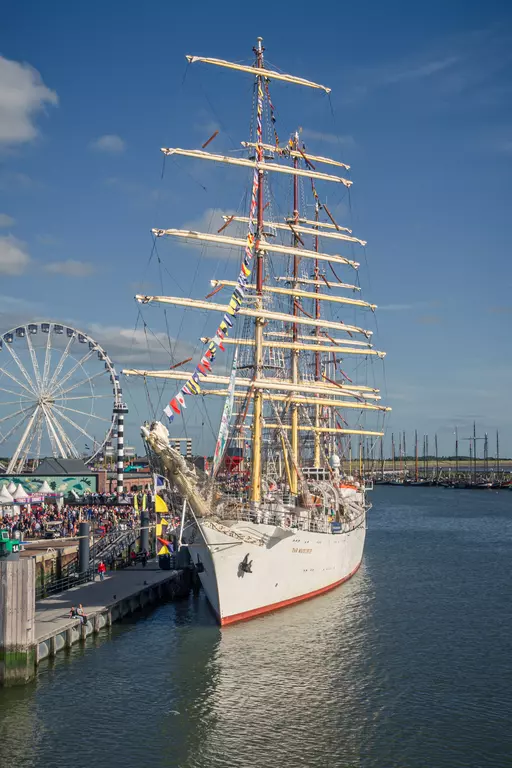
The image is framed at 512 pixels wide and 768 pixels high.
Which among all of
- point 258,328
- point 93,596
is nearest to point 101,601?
point 93,596

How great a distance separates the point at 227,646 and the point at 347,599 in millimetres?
11309

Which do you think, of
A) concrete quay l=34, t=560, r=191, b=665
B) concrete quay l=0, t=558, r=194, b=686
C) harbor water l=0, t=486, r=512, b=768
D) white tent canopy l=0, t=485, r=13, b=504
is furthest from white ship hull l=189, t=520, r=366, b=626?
white tent canopy l=0, t=485, r=13, b=504

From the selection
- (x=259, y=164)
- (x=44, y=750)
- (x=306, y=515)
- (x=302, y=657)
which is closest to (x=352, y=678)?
(x=302, y=657)

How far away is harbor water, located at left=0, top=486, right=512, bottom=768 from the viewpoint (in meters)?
21.3

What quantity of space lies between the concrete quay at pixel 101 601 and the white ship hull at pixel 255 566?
295 cm

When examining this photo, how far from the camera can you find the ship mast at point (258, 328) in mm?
39656

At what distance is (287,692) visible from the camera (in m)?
25.7

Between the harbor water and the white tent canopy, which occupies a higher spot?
the white tent canopy

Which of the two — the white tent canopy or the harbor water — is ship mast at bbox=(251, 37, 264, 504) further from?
the white tent canopy

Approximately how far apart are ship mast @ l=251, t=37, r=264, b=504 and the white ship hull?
10.0 ft

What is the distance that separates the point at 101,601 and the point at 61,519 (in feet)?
64.2

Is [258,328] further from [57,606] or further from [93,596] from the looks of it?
[57,606]

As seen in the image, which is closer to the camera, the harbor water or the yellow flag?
the harbor water

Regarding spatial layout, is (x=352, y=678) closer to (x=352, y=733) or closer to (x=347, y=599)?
(x=352, y=733)
